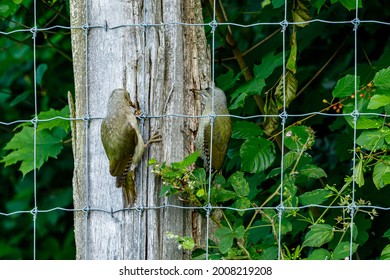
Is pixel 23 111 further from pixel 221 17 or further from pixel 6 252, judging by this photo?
pixel 221 17

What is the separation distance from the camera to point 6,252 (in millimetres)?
6398

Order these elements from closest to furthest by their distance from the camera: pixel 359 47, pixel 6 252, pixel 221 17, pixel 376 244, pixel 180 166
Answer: pixel 180 166 → pixel 376 244 → pixel 221 17 → pixel 359 47 → pixel 6 252

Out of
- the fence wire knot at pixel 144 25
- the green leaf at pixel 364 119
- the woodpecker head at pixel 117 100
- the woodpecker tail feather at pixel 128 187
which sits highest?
the fence wire knot at pixel 144 25

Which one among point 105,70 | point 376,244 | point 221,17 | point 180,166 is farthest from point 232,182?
point 221,17

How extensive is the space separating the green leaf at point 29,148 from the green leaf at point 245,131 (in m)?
1.19

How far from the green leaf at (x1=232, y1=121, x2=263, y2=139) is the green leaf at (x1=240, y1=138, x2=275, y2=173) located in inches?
2.5

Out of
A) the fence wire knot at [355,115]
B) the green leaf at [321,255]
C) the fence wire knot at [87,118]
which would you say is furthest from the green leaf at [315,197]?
the fence wire knot at [87,118]

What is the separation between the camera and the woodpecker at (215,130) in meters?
3.57

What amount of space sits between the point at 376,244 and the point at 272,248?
1142 mm

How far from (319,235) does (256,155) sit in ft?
1.77

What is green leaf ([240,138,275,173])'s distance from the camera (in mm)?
3775

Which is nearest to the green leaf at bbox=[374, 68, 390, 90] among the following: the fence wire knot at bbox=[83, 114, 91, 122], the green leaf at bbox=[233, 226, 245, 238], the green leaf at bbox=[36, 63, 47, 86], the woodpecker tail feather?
the green leaf at bbox=[233, 226, 245, 238]

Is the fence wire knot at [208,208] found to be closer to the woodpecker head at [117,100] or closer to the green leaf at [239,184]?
the green leaf at [239,184]

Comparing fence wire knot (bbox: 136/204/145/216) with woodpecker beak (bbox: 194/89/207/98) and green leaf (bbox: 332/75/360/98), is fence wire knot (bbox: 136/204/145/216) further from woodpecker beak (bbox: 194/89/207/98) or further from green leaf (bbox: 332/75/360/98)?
green leaf (bbox: 332/75/360/98)
